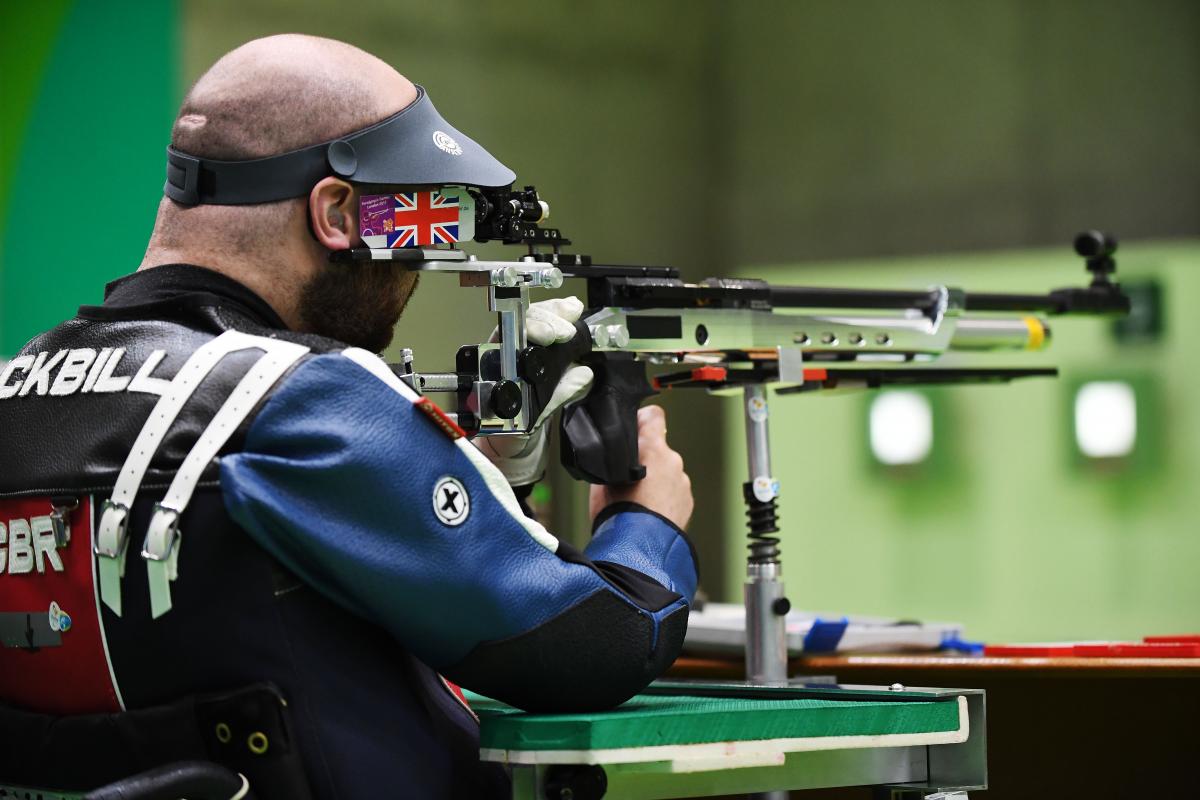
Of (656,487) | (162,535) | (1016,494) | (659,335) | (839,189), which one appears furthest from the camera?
(839,189)

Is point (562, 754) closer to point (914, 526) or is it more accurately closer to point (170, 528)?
point (170, 528)

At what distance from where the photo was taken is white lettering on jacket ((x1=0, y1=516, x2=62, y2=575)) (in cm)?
133

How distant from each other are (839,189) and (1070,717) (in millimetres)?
2794

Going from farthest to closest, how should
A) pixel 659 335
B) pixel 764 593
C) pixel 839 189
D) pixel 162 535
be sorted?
pixel 839 189
pixel 764 593
pixel 659 335
pixel 162 535

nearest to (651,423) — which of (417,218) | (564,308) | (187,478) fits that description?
(564,308)

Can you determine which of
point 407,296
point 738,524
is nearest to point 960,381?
point 407,296

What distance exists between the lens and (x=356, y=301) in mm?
1523

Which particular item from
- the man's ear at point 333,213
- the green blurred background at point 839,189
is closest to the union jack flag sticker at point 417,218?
the man's ear at point 333,213

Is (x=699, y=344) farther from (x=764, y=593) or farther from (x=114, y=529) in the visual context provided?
(x=114, y=529)

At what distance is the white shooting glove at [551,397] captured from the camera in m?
1.62

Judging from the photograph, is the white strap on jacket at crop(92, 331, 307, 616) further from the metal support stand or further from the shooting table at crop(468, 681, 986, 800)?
the metal support stand

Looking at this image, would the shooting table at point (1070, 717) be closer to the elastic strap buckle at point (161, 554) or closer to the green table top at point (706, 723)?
the green table top at point (706, 723)

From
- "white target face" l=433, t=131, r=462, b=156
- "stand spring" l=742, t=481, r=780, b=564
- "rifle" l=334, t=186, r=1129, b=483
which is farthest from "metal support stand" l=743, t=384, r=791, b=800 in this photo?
"white target face" l=433, t=131, r=462, b=156

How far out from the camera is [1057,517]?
13.1ft
